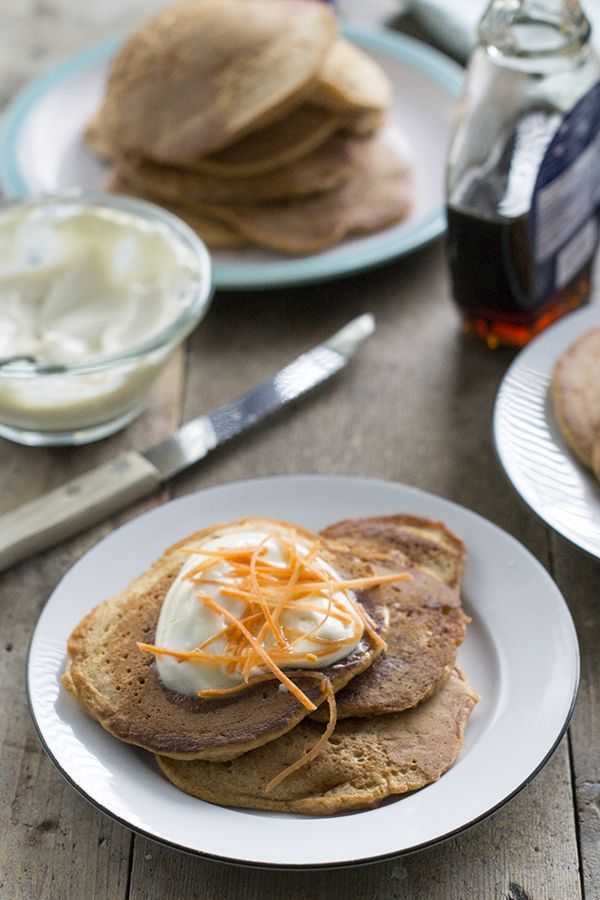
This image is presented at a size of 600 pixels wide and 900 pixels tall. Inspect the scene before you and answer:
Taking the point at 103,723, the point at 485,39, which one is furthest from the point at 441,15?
the point at 103,723

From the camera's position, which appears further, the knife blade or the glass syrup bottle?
the glass syrup bottle

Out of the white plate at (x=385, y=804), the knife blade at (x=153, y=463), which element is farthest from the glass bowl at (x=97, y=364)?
the white plate at (x=385, y=804)

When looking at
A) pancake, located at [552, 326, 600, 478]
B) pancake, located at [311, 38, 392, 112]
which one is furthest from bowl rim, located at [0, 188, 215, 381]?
pancake, located at [552, 326, 600, 478]

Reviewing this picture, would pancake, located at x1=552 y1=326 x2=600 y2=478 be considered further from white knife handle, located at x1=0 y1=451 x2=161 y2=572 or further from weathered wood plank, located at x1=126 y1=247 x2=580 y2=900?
white knife handle, located at x1=0 y1=451 x2=161 y2=572

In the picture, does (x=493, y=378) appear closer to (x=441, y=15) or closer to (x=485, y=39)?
(x=485, y=39)

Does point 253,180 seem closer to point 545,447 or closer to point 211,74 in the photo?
point 211,74

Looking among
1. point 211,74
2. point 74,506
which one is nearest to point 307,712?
point 74,506
